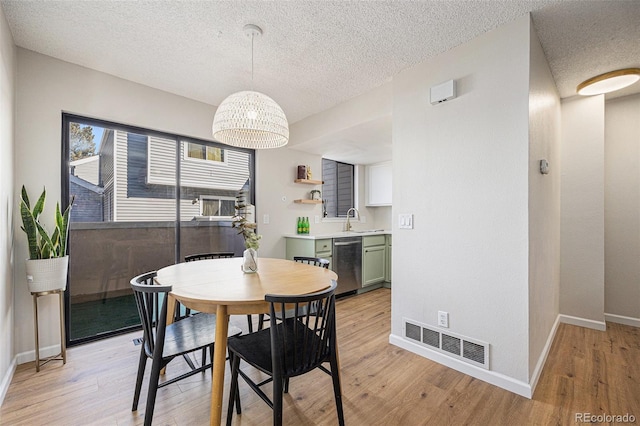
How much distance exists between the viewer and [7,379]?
192cm

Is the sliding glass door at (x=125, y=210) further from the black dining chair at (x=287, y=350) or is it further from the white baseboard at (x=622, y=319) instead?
the white baseboard at (x=622, y=319)

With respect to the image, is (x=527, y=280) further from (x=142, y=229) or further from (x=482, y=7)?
(x=142, y=229)

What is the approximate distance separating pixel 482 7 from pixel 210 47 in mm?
1928

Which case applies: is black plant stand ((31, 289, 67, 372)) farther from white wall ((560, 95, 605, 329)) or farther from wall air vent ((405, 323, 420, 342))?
white wall ((560, 95, 605, 329))

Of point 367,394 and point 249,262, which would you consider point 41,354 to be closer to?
point 249,262

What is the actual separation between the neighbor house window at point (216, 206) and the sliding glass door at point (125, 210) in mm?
12

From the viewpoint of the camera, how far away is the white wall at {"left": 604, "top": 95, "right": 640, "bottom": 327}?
2.99 meters

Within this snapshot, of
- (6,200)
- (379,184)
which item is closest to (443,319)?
(379,184)

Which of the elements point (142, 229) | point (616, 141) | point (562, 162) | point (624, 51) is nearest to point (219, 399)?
point (142, 229)

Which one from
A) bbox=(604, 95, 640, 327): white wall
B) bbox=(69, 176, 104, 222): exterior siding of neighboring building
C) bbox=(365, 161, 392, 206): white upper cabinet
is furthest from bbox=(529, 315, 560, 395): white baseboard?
bbox=(69, 176, 104, 222): exterior siding of neighboring building

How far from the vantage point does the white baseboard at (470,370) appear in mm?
1861

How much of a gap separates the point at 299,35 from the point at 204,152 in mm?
1927

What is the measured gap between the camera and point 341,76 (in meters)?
2.70

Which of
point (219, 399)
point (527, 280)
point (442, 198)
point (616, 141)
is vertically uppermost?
point (616, 141)
